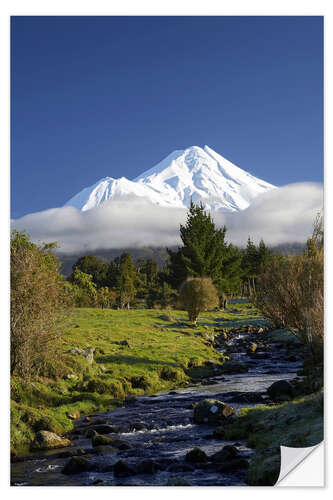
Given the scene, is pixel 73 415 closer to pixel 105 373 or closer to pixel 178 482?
pixel 105 373

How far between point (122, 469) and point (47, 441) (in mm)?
3319

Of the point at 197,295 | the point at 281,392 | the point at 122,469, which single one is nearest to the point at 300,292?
the point at 281,392

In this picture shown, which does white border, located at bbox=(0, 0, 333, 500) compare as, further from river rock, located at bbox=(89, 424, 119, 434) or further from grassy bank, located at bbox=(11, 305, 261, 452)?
river rock, located at bbox=(89, 424, 119, 434)

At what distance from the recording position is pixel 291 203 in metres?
13.4

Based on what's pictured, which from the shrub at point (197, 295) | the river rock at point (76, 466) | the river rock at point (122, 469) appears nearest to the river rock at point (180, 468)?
the river rock at point (122, 469)

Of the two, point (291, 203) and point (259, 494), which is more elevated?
point (291, 203)

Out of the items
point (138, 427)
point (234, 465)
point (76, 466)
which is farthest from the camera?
point (138, 427)

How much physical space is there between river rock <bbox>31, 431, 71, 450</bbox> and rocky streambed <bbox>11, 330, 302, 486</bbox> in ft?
0.93

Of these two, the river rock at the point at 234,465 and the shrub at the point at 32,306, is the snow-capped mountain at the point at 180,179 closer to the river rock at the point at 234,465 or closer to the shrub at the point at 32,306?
the shrub at the point at 32,306

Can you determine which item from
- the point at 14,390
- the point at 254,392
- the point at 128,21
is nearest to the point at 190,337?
the point at 254,392

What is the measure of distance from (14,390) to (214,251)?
156 feet

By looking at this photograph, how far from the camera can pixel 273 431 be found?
11672 millimetres

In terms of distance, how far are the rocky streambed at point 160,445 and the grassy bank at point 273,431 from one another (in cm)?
36
